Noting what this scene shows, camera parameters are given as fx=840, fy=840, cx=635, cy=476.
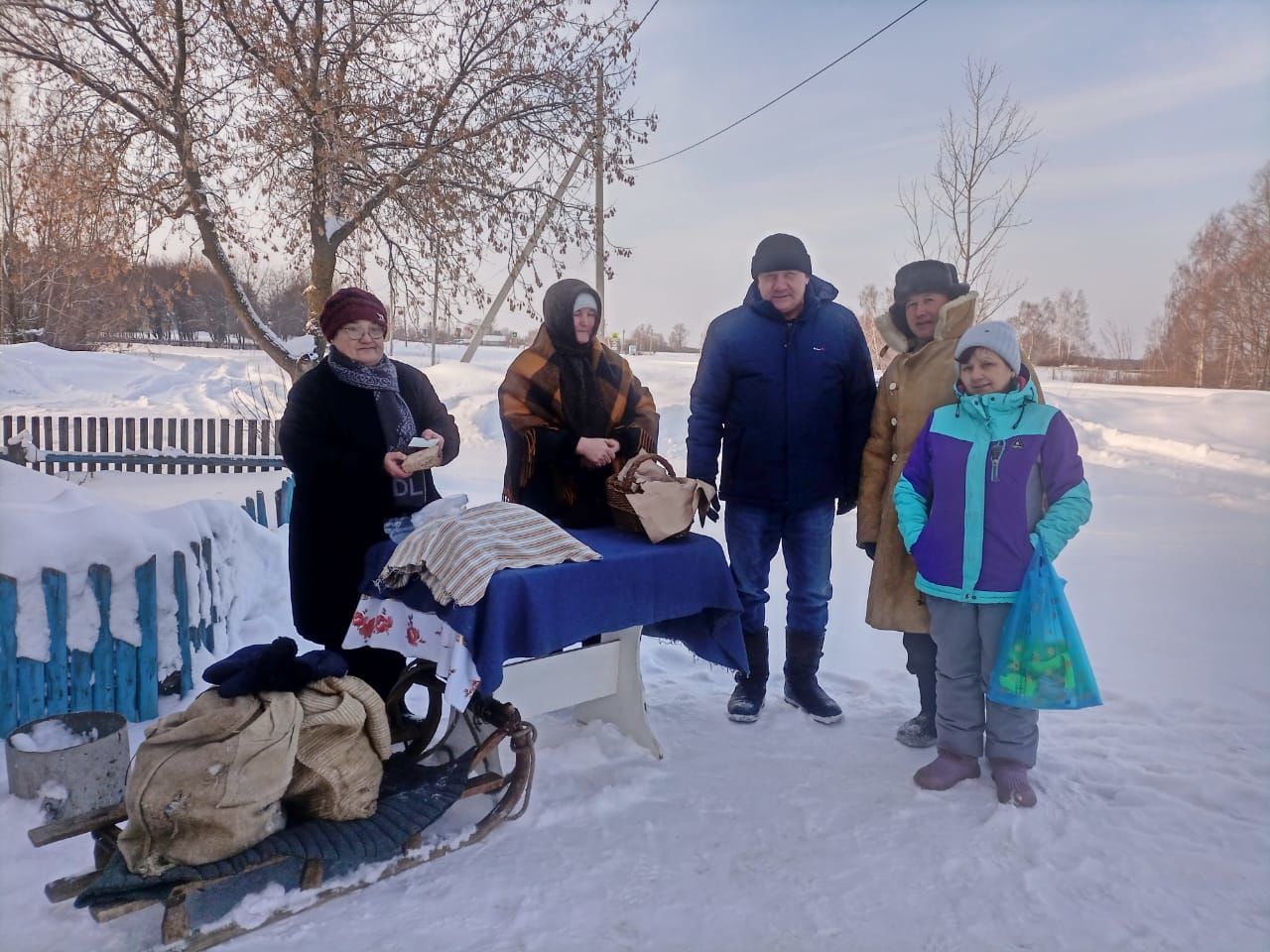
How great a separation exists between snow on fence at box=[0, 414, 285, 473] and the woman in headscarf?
325 inches

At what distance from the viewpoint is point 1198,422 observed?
51.7 feet

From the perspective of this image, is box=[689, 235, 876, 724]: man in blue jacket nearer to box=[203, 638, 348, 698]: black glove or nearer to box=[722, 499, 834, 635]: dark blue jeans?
box=[722, 499, 834, 635]: dark blue jeans

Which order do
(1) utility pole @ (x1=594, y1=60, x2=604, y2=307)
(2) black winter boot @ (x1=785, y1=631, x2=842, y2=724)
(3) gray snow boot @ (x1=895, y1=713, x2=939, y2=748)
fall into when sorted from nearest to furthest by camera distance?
1. (3) gray snow boot @ (x1=895, y1=713, x2=939, y2=748)
2. (2) black winter boot @ (x1=785, y1=631, x2=842, y2=724)
3. (1) utility pole @ (x1=594, y1=60, x2=604, y2=307)

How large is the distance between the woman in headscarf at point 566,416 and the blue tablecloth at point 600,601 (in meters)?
0.24

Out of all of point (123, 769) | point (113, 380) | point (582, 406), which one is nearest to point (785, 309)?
point (582, 406)

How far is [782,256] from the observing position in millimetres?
3490

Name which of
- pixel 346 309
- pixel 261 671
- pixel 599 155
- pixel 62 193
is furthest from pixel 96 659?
pixel 599 155

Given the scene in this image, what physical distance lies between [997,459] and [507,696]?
1.93 meters

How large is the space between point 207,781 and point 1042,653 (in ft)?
8.42

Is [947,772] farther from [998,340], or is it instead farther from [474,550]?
[474,550]

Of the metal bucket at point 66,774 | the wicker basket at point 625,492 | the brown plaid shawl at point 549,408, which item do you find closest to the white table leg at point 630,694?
the wicker basket at point 625,492

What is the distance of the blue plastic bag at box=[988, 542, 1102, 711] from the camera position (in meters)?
2.82

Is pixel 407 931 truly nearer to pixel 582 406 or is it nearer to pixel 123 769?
pixel 123 769

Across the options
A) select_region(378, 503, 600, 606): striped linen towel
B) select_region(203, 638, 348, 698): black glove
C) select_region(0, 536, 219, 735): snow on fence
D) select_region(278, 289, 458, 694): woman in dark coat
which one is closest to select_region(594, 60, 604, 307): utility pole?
select_region(278, 289, 458, 694): woman in dark coat
